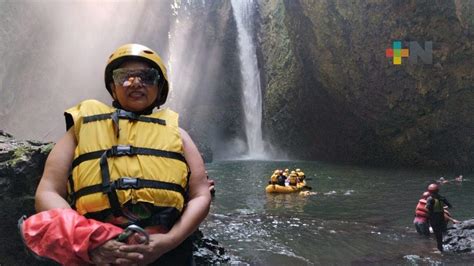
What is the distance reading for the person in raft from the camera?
176 cm

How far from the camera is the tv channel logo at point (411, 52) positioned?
20.2 meters

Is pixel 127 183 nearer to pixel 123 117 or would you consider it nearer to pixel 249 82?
pixel 123 117

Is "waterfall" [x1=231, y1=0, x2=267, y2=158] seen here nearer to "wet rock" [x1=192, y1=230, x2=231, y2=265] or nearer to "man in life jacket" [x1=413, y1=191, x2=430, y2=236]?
"man in life jacket" [x1=413, y1=191, x2=430, y2=236]

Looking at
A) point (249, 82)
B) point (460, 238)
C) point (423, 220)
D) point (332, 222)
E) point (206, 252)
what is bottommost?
point (332, 222)

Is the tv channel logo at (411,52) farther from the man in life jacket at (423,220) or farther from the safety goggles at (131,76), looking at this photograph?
the safety goggles at (131,76)

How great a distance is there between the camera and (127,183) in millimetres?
1771

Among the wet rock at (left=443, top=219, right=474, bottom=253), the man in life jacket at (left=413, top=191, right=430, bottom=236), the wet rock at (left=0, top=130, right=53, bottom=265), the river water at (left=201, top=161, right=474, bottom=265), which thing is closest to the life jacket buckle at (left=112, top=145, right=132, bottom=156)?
the wet rock at (left=0, top=130, right=53, bottom=265)

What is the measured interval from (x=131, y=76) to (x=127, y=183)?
561 mm

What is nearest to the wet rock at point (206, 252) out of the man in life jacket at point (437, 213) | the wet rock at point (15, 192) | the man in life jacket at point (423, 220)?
the wet rock at point (15, 192)

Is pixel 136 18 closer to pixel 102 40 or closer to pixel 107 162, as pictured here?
pixel 102 40

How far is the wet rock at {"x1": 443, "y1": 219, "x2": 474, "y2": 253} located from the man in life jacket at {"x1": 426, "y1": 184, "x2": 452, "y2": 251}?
8.4 inches

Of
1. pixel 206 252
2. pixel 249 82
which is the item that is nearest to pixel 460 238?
pixel 206 252

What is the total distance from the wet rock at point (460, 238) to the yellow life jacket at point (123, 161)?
742 centimetres

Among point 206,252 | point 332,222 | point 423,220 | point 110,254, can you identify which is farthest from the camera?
point 332,222
